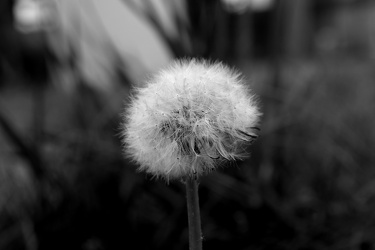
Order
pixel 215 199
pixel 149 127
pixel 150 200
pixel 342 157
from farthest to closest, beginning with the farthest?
pixel 342 157 → pixel 150 200 → pixel 215 199 → pixel 149 127

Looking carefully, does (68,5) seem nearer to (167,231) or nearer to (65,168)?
(65,168)

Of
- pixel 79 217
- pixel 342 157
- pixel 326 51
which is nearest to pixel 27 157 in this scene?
pixel 79 217

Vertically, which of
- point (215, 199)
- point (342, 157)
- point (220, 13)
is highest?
point (220, 13)

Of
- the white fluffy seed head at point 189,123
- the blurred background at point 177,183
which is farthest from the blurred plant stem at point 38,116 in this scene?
the white fluffy seed head at point 189,123

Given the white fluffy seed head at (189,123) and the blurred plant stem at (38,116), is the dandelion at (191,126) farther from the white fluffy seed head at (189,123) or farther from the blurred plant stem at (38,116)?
the blurred plant stem at (38,116)

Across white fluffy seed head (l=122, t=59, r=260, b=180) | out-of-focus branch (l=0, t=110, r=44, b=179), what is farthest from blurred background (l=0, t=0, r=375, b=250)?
white fluffy seed head (l=122, t=59, r=260, b=180)
